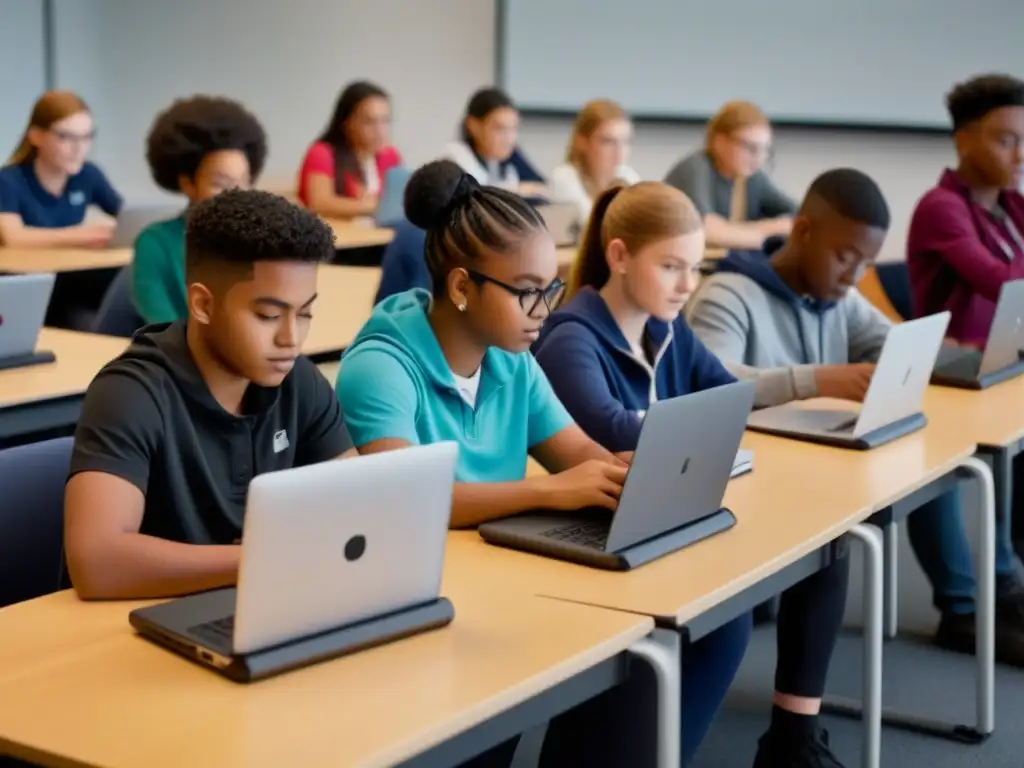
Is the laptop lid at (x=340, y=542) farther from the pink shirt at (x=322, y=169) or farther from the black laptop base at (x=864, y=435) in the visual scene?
the pink shirt at (x=322, y=169)

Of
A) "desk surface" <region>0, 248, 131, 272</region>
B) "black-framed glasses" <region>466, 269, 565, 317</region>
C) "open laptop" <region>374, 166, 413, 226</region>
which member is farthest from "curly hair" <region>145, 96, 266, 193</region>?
"open laptop" <region>374, 166, 413, 226</region>

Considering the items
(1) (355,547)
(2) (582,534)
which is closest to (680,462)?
(2) (582,534)

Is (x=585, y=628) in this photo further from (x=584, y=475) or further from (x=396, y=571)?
(x=584, y=475)

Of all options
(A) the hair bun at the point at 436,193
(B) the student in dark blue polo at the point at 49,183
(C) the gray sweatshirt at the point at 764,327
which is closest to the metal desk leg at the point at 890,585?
(C) the gray sweatshirt at the point at 764,327

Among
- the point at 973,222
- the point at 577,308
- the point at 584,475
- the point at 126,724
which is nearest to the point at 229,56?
the point at 973,222

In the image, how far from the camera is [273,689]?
4.46ft

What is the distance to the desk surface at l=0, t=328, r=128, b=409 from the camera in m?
2.64

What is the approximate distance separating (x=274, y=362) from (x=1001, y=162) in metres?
2.37

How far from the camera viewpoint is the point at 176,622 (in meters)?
1.50

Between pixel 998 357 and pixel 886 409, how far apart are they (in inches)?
29.1

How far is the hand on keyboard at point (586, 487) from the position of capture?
1.93 meters

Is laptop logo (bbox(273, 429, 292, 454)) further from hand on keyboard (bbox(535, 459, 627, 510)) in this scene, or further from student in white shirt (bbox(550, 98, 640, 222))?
student in white shirt (bbox(550, 98, 640, 222))

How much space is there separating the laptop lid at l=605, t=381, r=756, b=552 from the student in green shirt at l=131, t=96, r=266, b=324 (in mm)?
1617

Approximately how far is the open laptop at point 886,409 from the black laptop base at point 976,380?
0.38 metres
